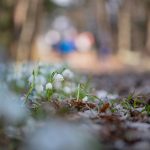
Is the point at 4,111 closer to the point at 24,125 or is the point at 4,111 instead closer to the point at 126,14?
the point at 24,125

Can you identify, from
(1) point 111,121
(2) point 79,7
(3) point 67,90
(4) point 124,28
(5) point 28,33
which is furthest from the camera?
(2) point 79,7

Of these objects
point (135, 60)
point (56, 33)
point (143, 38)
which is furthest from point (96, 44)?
point (135, 60)

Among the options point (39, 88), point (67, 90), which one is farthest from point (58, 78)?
point (67, 90)

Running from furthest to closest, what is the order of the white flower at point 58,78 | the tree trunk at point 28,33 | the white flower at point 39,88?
the tree trunk at point 28,33 → the white flower at point 39,88 → the white flower at point 58,78

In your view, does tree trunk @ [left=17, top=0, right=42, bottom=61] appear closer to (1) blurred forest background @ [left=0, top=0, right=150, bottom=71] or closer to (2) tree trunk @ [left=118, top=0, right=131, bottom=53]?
(1) blurred forest background @ [left=0, top=0, right=150, bottom=71]

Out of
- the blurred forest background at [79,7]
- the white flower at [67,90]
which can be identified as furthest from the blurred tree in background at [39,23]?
the white flower at [67,90]

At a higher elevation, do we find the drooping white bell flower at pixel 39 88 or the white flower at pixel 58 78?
the white flower at pixel 58 78

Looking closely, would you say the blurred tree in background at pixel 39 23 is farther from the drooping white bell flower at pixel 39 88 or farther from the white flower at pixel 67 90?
the drooping white bell flower at pixel 39 88

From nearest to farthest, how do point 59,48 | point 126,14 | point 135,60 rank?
point 135,60 → point 126,14 → point 59,48

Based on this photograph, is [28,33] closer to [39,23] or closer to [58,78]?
[39,23]

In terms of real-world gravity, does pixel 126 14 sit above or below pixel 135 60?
Answer: above

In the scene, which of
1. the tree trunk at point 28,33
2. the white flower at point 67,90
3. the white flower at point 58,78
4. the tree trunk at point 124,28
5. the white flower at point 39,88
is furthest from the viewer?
the tree trunk at point 124,28
